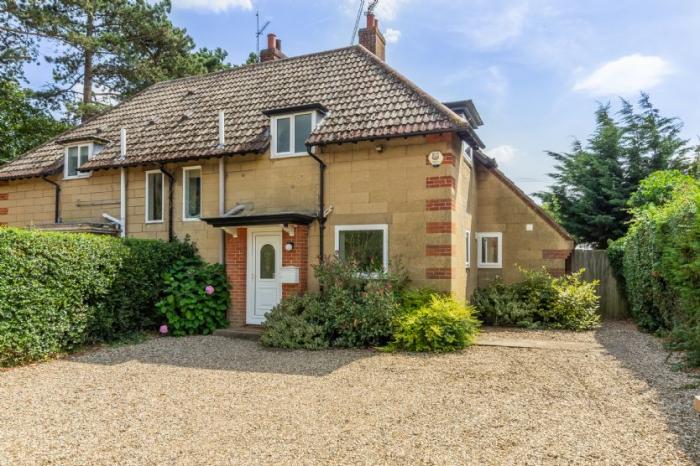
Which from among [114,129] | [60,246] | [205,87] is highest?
[205,87]

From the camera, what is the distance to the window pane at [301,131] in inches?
459

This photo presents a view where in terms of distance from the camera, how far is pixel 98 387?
686 centimetres

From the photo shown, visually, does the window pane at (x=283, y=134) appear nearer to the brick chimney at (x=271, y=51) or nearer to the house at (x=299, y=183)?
the house at (x=299, y=183)

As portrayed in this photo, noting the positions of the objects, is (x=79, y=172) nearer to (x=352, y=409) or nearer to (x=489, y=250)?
(x=489, y=250)

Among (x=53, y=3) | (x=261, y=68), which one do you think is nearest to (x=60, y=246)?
(x=261, y=68)

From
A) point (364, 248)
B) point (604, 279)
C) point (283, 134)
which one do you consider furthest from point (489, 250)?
point (283, 134)

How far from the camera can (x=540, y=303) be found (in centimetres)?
1237

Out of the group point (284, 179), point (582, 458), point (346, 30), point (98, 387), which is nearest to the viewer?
point (582, 458)

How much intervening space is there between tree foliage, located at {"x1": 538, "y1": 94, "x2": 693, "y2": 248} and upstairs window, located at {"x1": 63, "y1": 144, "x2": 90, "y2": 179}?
1868 cm

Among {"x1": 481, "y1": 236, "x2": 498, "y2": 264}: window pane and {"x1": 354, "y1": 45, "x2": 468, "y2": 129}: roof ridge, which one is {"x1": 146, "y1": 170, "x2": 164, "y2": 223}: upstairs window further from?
{"x1": 481, "y1": 236, "x2": 498, "y2": 264}: window pane

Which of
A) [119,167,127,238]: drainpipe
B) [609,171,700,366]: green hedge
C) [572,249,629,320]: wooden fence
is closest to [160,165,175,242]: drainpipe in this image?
[119,167,127,238]: drainpipe

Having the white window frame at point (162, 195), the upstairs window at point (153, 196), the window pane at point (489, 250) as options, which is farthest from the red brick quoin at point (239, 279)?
the window pane at point (489, 250)

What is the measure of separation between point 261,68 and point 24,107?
14.3m

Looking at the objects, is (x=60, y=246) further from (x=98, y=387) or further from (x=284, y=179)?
(x=284, y=179)
